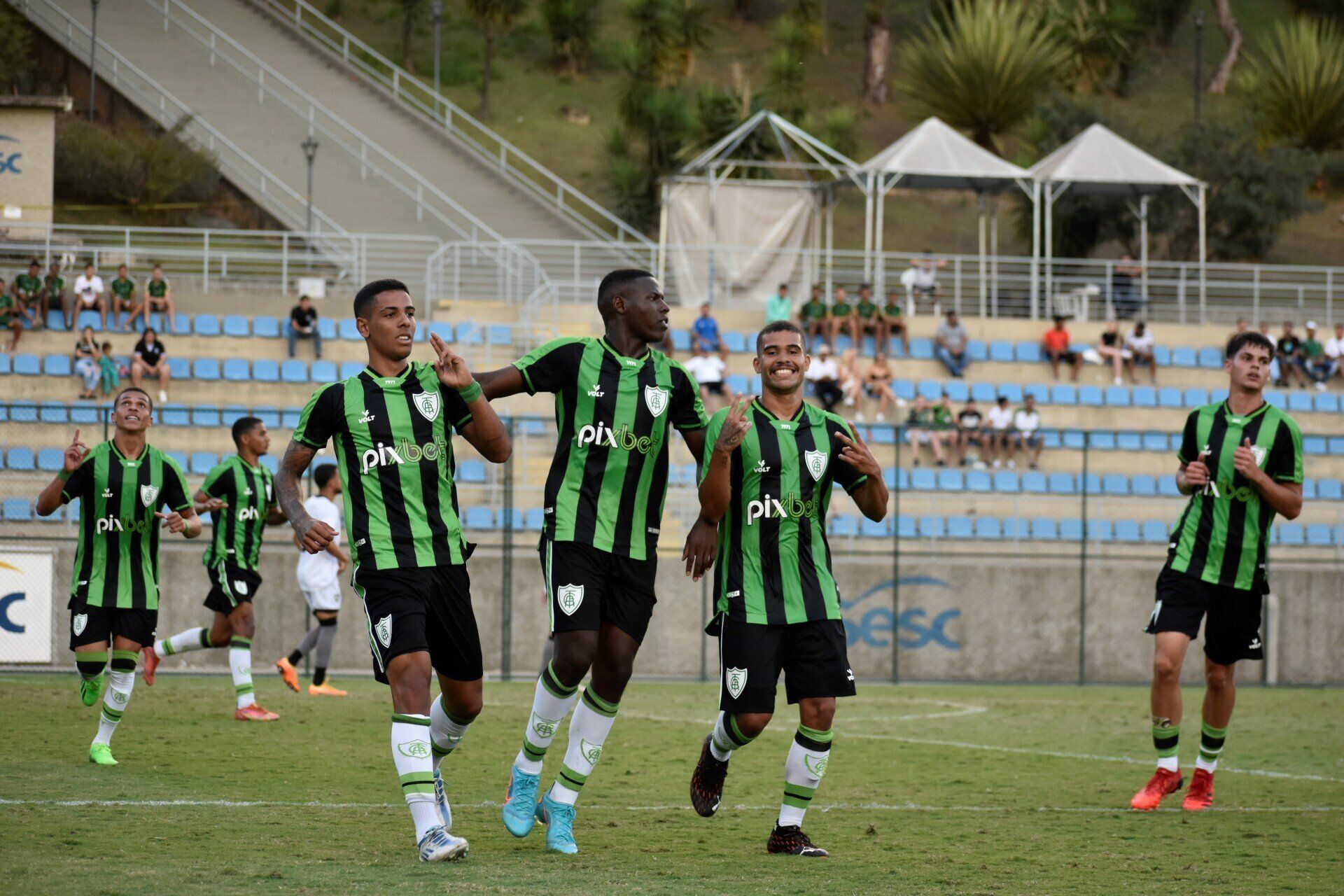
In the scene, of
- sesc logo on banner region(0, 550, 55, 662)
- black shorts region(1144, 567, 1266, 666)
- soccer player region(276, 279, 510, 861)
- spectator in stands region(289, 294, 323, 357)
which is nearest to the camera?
soccer player region(276, 279, 510, 861)

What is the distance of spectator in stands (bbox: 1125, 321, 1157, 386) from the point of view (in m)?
29.0

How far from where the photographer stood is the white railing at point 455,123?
41.6 m

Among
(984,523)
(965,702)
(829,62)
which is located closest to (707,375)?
(984,523)

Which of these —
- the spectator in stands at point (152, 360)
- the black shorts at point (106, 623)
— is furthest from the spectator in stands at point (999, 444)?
the black shorts at point (106, 623)

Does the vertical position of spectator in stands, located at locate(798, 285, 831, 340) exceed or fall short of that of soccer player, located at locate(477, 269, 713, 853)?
it exceeds it

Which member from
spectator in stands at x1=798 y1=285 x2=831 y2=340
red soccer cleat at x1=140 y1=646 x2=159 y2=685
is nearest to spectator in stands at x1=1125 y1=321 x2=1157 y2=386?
spectator in stands at x1=798 y1=285 x2=831 y2=340

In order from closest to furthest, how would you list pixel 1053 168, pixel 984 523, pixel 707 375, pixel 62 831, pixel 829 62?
pixel 62 831, pixel 984 523, pixel 707 375, pixel 1053 168, pixel 829 62

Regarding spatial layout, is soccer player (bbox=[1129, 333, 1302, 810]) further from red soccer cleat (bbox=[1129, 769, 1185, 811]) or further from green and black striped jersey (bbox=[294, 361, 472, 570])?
green and black striped jersey (bbox=[294, 361, 472, 570])

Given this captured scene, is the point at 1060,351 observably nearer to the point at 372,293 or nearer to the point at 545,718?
the point at 545,718

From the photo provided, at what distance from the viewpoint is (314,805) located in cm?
804

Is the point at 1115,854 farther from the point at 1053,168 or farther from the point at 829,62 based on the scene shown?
the point at 829,62

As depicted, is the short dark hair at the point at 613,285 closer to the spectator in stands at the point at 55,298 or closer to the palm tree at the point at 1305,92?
the spectator in stands at the point at 55,298

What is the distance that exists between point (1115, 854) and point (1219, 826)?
1.32 meters

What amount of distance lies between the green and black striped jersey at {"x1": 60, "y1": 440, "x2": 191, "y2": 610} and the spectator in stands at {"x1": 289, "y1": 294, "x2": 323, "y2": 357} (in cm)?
1616
